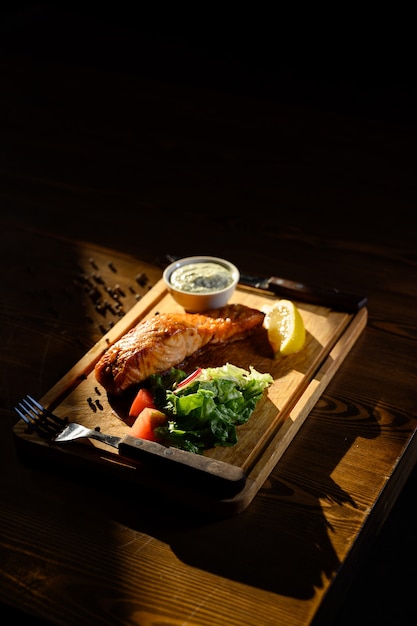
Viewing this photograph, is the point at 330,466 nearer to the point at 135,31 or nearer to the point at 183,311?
the point at 183,311

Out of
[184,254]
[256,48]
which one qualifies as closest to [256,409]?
[184,254]

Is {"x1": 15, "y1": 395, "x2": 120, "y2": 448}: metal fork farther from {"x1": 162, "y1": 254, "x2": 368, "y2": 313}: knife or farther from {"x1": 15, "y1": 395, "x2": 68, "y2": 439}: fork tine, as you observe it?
{"x1": 162, "y1": 254, "x2": 368, "y2": 313}: knife

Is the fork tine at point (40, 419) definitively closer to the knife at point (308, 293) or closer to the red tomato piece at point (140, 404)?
the red tomato piece at point (140, 404)

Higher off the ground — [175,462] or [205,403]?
[205,403]

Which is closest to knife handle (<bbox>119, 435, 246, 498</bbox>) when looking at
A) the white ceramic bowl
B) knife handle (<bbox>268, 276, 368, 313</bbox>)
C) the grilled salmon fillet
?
the grilled salmon fillet

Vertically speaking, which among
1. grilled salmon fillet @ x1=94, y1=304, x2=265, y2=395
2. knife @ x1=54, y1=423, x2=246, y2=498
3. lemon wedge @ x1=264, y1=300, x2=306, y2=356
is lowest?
knife @ x1=54, y1=423, x2=246, y2=498

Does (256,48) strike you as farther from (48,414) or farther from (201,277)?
(48,414)
